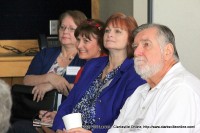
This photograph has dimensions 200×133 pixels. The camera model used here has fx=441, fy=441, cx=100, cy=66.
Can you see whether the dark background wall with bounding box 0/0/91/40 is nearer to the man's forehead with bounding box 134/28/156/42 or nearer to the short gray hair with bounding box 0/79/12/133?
the man's forehead with bounding box 134/28/156/42

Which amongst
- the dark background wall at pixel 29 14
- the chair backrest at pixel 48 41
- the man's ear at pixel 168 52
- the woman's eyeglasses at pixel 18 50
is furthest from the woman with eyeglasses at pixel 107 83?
the dark background wall at pixel 29 14

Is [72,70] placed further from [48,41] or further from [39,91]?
[48,41]

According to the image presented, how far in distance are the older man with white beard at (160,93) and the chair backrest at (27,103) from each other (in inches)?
39.2

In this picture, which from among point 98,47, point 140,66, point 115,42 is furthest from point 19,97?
point 140,66

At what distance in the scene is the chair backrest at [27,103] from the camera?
3355 millimetres

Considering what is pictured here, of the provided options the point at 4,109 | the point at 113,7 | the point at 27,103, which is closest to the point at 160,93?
the point at 4,109

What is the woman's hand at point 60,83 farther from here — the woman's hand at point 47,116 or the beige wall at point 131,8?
the beige wall at point 131,8

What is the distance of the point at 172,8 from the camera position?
142 inches

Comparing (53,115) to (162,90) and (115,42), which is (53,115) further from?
(162,90)

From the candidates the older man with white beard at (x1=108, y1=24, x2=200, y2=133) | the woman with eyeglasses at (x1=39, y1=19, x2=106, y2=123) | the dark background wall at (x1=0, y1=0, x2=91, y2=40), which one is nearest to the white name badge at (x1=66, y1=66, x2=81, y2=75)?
the woman with eyeglasses at (x1=39, y1=19, x2=106, y2=123)

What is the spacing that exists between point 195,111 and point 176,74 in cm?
25

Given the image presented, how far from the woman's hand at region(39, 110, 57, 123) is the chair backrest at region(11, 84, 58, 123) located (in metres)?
0.07

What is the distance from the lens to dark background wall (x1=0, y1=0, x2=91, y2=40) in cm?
509

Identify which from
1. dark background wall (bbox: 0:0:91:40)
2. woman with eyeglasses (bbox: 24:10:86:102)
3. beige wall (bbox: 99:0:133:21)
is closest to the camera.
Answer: woman with eyeglasses (bbox: 24:10:86:102)
